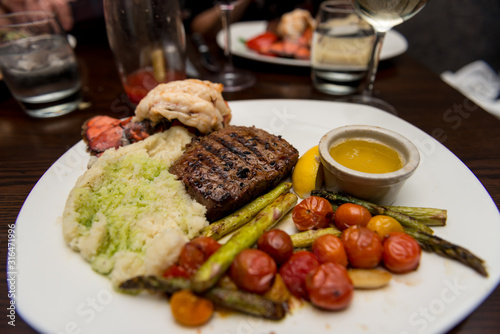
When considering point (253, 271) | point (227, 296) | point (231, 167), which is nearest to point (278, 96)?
point (231, 167)

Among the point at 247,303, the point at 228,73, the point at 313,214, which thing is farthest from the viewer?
the point at 228,73

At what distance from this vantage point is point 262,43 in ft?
18.4

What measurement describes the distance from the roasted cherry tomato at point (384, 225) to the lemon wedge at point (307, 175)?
625 millimetres

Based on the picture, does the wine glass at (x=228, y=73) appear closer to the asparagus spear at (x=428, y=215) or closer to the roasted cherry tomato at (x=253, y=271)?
the asparagus spear at (x=428, y=215)

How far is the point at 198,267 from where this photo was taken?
6.68ft

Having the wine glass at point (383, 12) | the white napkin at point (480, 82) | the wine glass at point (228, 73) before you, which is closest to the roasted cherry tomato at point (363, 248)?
the wine glass at point (383, 12)

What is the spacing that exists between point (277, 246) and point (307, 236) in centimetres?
33

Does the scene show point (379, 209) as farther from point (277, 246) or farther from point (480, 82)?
point (480, 82)

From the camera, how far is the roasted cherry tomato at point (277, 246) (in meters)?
2.12

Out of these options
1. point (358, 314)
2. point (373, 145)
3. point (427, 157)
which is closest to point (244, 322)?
point (358, 314)

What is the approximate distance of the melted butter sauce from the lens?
8.81 ft

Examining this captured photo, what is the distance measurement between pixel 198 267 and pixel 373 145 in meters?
1.82

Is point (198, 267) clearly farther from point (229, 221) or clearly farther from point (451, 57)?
point (451, 57)

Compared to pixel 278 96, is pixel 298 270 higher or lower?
higher
